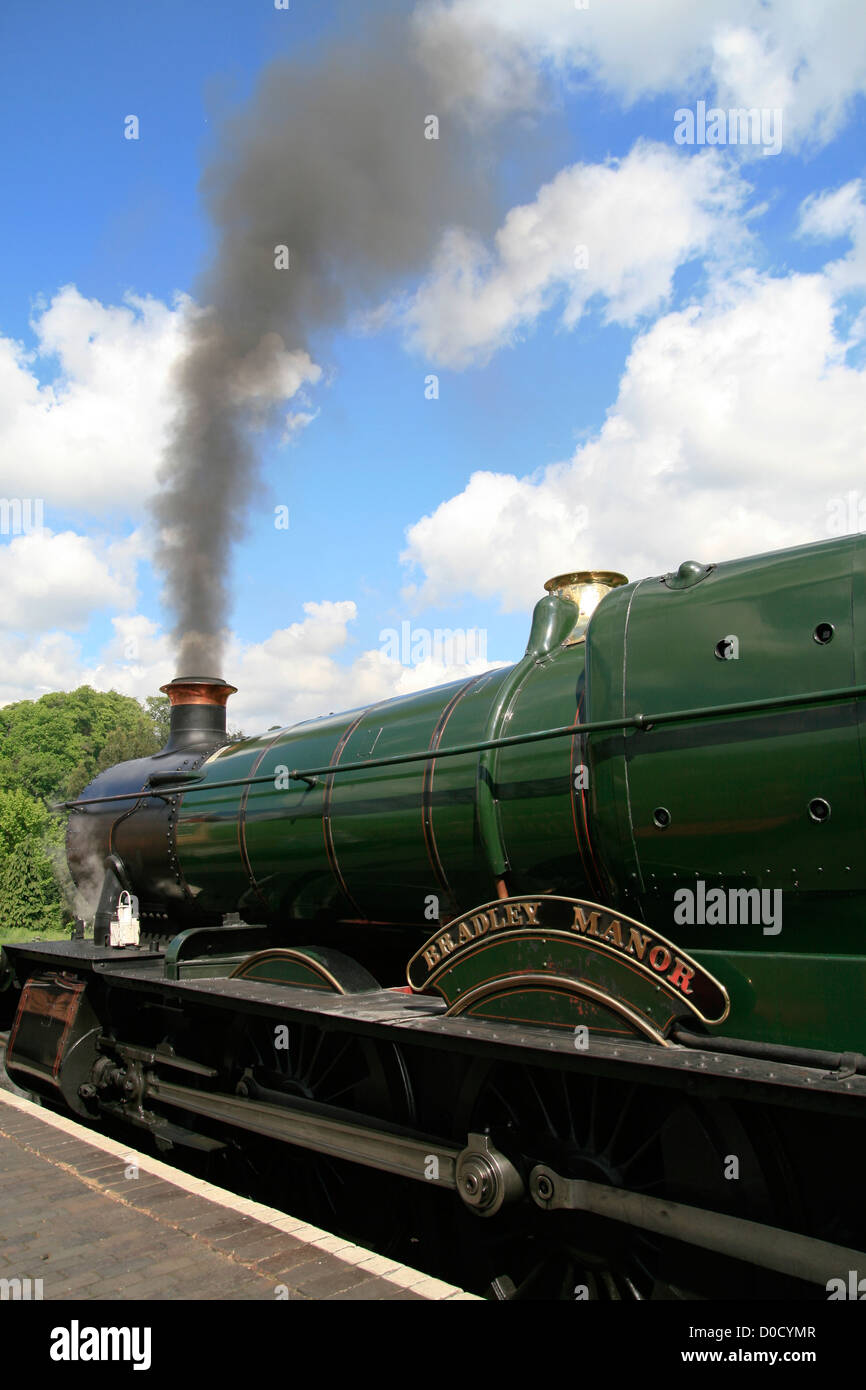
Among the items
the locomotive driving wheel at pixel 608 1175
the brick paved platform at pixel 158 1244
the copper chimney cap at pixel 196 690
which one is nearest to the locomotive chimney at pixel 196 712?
the copper chimney cap at pixel 196 690

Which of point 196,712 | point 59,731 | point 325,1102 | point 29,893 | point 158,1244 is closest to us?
point 158,1244

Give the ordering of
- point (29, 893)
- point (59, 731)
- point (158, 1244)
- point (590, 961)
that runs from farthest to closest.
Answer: point (59, 731), point (29, 893), point (158, 1244), point (590, 961)

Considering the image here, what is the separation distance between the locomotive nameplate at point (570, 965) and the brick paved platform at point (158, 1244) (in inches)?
45.2

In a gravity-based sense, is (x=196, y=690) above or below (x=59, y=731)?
below

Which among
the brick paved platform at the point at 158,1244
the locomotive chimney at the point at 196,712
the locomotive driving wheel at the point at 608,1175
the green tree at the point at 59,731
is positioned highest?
the green tree at the point at 59,731

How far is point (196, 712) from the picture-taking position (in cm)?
847

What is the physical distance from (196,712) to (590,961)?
5.49 metres

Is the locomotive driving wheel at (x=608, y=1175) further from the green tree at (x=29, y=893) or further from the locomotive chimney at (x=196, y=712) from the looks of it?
the green tree at (x=29, y=893)

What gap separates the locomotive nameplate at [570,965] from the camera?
11.6ft

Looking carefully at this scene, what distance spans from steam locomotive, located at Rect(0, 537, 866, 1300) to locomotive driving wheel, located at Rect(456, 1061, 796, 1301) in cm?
1

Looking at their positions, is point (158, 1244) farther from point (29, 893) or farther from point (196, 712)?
point (29, 893)

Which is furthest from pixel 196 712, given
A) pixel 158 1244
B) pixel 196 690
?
pixel 158 1244
